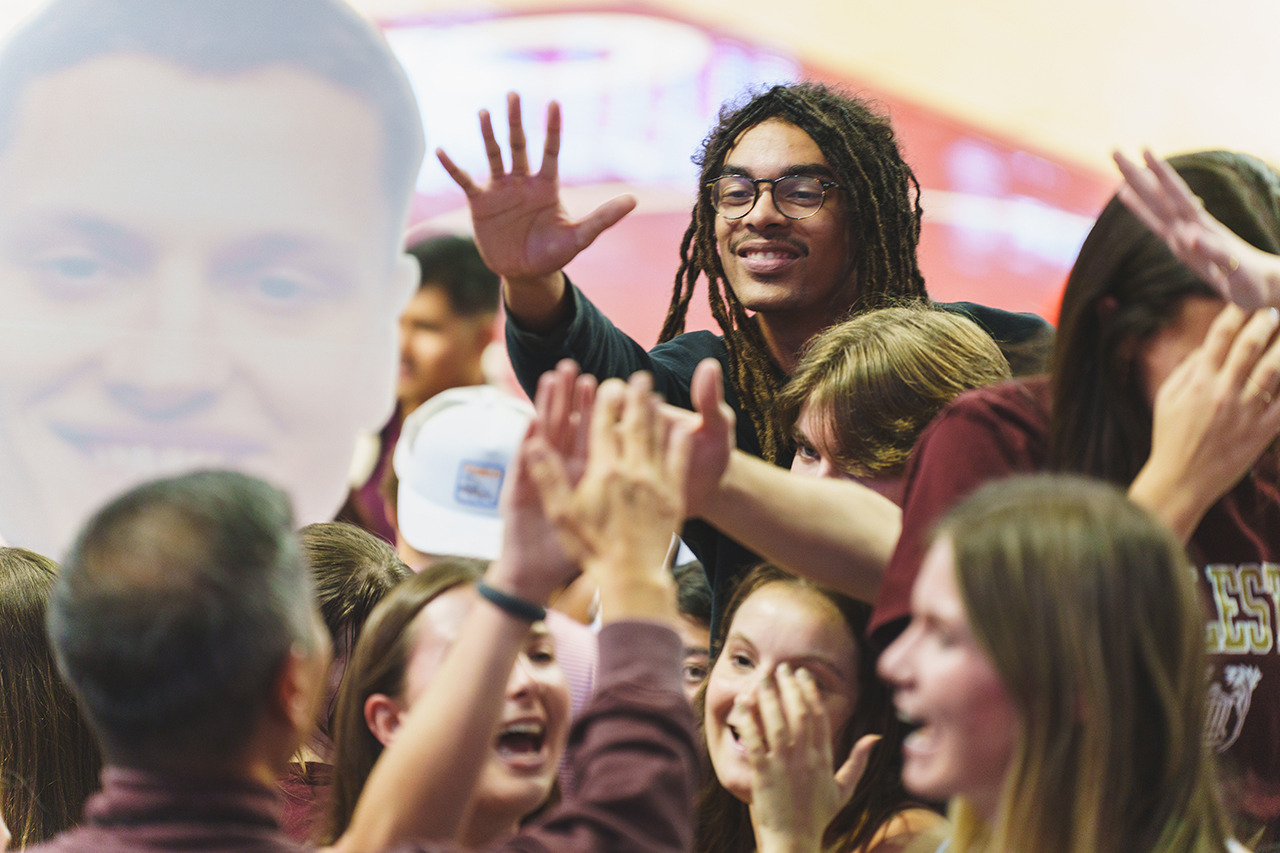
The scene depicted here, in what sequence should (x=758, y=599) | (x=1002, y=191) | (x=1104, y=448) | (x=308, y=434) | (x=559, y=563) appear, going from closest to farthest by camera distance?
1. (x=559, y=563)
2. (x=1104, y=448)
3. (x=758, y=599)
4. (x=308, y=434)
5. (x=1002, y=191)

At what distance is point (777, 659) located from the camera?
1.71m

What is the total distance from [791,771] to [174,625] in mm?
803

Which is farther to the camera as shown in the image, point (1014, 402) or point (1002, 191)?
point (1002, 191)

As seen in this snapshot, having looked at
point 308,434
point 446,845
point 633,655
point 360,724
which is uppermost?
point 633,655

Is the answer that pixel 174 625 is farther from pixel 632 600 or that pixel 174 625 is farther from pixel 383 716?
pixel 383 716

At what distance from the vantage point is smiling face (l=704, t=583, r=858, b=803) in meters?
1.71

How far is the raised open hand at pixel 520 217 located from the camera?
184cm

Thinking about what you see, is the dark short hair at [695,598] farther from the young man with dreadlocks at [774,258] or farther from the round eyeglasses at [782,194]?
the round eyeglasses at [782,194]

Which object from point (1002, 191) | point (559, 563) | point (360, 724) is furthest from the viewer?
point (1002, 191)

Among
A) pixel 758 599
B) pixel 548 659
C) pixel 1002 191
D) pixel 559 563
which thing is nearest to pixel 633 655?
pixel 559 563

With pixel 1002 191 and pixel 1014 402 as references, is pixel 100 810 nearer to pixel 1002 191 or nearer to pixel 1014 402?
pixel 1014 402

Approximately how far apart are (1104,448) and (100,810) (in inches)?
38.8

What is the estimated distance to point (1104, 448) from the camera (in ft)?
4.40

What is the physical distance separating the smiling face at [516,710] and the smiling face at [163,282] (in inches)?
72.5
